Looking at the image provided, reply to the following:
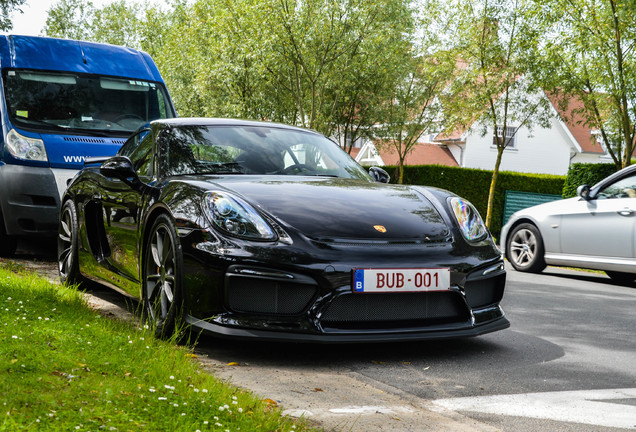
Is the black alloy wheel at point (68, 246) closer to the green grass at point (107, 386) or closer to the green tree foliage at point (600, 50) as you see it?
the green grass at point (107, 386)

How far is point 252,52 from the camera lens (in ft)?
79.2

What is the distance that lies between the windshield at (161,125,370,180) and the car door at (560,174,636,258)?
487cm

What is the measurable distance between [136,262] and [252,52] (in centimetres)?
1964

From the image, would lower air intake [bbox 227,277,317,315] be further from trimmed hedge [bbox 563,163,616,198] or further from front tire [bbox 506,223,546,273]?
trimmed hedge [bbox 563,163,616,198]

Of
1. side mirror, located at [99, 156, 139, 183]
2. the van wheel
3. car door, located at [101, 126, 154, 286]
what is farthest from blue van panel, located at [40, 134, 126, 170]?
side mirror, located at [99, 156, 139, 183]

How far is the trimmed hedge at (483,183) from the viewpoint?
27.9 metres

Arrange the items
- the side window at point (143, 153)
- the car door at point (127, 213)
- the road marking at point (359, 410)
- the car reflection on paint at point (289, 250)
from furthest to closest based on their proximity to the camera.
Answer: the side window at point (143, 153) → the car door at point (127, 213) → the car reflection on paint at point (289, 250) → the road marking at point (359, 410)

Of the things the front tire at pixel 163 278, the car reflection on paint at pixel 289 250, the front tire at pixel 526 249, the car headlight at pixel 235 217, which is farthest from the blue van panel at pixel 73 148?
the front tire at pixel 526 249

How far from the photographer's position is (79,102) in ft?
31.3

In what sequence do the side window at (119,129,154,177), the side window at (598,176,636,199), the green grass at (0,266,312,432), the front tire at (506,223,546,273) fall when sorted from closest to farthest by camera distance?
the green grass at (0,266,312,432) < the side window at (119,129,154,177) < the side window at (598,176,636,199) < the front tire at (506,223,546,273)

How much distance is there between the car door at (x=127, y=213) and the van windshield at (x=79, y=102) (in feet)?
11.3

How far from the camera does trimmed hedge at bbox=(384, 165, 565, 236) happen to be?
27.9 m

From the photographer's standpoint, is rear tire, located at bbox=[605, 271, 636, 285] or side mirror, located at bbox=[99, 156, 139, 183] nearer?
side mirror, located at bbox=[99, 156, 139, 183]

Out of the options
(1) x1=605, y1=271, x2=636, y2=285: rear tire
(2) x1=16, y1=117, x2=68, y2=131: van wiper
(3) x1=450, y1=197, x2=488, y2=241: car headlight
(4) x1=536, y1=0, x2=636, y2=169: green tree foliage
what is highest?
(4) x1=536, y1=0, x2=636, y2=169: green tree foliage
